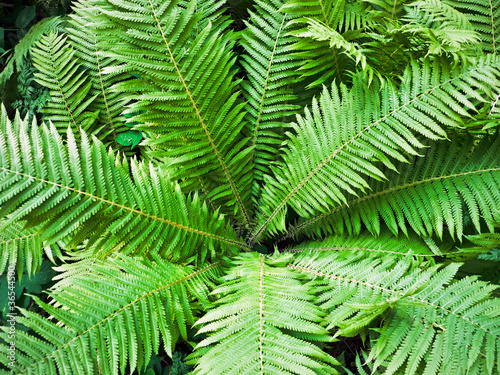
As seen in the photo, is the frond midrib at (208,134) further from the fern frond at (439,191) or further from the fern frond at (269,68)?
the fern frond at (439,191)

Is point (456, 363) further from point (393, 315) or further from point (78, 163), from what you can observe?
point (78, 163)

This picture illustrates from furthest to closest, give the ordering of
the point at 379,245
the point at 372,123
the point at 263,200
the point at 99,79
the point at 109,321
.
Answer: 1. the point at 99,79
2. the point at 263,200
3. the point at 379,245
4. the point at 372,123
5. the point at 109,321

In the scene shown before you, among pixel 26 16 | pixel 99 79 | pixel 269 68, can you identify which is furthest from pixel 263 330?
pixel 26 16

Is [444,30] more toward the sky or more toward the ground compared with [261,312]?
more toward the sky

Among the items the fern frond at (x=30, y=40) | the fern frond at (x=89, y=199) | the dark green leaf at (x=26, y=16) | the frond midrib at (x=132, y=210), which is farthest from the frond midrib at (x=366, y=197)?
the dark green leaf at (x=26, y=16)

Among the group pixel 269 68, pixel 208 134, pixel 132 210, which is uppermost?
pixel 269 68

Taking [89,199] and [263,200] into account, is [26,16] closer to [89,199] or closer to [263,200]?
[89,199]
